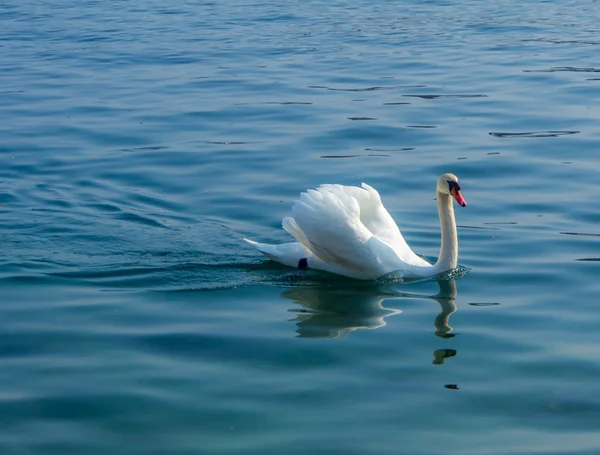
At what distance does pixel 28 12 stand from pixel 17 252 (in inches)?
840

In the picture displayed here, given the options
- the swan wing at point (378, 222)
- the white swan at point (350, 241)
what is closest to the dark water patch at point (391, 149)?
the swan wing at point (378, 222)

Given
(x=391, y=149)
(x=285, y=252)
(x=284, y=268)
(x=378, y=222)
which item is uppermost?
(x=391, y=149)

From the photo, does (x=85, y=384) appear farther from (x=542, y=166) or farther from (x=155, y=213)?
(x=542, y=166)

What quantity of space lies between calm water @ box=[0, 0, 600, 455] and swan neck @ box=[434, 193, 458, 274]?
0.17 m

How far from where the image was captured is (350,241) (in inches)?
384

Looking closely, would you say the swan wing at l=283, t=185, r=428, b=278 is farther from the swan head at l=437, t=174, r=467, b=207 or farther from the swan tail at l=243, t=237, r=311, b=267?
the swan head at l=437, t=174, r=467, b=207

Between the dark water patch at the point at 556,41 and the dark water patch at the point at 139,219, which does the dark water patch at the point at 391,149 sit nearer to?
the dark water patch at the point at 139,219

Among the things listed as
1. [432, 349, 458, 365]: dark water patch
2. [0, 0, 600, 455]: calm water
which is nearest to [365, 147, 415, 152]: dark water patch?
[0, 0, 600, 455]: calm water

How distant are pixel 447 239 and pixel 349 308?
1.31 m

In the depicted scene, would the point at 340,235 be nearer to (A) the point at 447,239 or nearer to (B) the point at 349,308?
(B) the point at 349,308

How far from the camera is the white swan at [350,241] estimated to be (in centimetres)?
979

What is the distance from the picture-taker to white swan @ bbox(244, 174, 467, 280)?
32.1 feet

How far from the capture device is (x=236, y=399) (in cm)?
717

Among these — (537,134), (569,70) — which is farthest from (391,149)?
(569,70)
